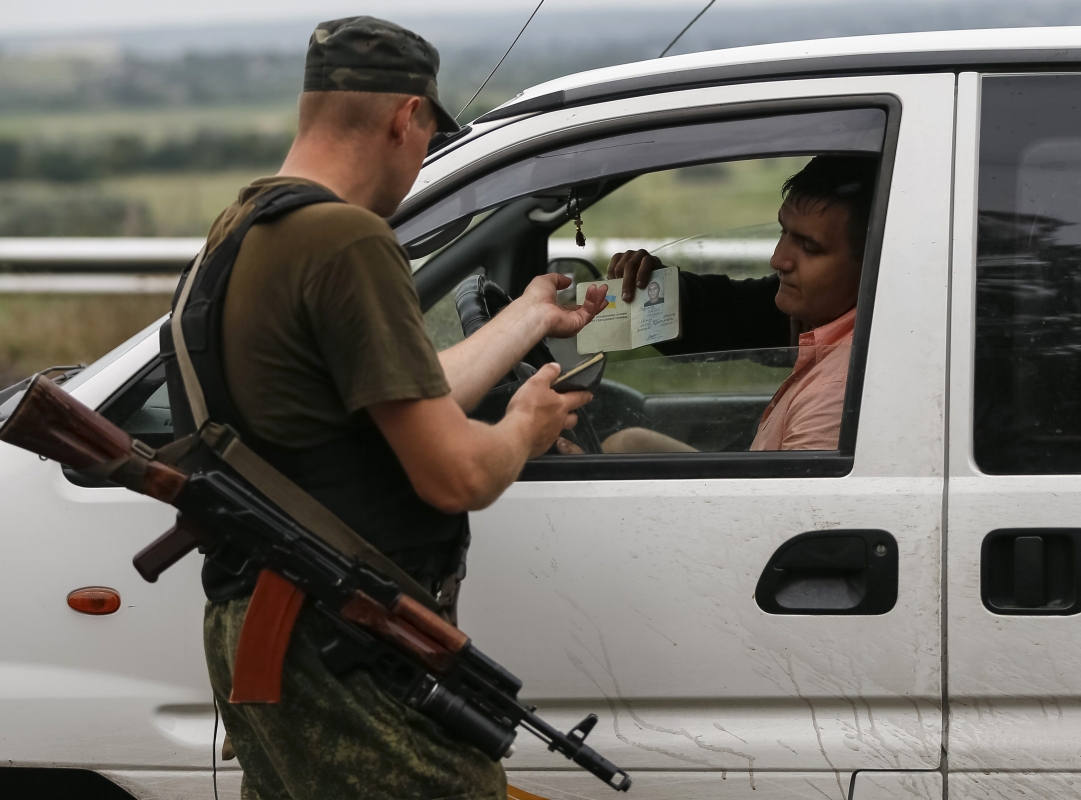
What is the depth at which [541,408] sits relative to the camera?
1663mm

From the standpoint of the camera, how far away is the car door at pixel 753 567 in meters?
1.85

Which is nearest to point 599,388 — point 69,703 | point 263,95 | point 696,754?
point 696,754

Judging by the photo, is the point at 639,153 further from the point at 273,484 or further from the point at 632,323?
the point at 273,484

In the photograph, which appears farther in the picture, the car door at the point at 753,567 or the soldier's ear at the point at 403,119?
the car door at the point at 753,567

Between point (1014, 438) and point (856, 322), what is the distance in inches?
12.6

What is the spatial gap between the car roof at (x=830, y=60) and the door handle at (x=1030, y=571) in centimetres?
79

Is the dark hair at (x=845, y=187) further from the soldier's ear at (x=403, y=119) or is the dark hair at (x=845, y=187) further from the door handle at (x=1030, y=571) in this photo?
the soldier's ear at (x=403, y=119)

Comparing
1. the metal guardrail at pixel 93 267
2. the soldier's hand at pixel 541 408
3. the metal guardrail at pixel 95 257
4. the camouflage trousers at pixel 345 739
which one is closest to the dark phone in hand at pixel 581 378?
the soldier's hand at pixel 541 408

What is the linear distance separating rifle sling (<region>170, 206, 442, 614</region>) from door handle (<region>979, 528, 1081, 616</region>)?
97 cm

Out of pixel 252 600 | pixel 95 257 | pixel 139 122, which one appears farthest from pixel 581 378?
pixel 139 122

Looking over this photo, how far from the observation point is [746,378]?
212 cm

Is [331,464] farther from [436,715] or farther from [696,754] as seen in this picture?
[696,754]

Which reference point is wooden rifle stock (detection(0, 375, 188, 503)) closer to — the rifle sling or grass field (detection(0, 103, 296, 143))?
the rifle sling

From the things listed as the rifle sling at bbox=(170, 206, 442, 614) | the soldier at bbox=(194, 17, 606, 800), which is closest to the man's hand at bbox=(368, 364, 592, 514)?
the soldier at bbox=(194, 17, 606, 800)
